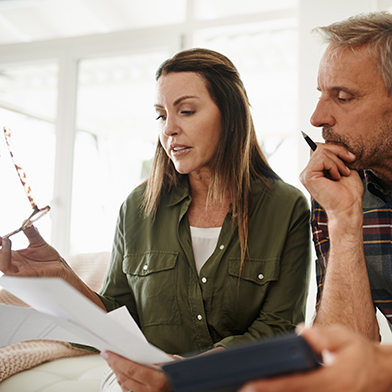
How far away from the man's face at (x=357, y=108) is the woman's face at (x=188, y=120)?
1.06 ft

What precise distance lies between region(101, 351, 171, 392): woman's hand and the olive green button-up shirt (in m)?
0.44

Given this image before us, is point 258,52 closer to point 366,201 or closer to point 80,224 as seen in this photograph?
point 80,224

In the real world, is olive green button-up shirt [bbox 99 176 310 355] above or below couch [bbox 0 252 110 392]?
above

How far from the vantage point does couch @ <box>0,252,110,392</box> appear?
1174mm

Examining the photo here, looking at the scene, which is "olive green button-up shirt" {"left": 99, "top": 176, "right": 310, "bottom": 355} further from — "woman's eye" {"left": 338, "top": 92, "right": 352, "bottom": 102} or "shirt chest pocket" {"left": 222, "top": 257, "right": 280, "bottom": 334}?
"woman's eye" {"left": 338, "top": 92, "right": 352, "bottom": 102}

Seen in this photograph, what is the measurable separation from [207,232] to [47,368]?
2.26 feet

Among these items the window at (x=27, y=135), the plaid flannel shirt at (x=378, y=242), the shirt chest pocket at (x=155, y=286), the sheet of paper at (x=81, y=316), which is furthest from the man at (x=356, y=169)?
the window at (x=27, y=135)

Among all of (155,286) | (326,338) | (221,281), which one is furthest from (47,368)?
(326,338)

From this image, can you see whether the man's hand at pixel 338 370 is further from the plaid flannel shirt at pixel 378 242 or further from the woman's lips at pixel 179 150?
the woman's lips at pixel 179 150

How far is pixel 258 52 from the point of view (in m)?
3.55

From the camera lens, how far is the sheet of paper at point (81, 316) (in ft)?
1.77

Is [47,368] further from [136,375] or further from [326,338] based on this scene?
[326,338]

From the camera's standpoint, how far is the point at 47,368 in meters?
1.35

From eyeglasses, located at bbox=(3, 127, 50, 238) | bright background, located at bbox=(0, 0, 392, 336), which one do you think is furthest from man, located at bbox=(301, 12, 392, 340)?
bright background, located at bbox=(0, 0, 392, 336)
